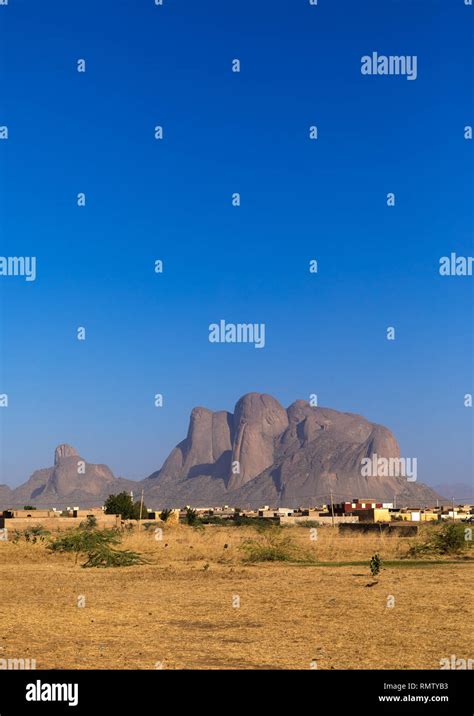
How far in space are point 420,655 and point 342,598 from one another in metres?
9.07

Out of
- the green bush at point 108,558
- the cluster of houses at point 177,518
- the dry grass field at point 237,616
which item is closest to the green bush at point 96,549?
the green bush at point 108,558

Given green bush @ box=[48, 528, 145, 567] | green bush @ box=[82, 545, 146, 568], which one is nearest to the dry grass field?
green bush @ box=[82, 545, 146, 568]

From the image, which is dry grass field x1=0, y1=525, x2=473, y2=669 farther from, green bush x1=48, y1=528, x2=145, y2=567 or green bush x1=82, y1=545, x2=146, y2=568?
green bush x1=48, y1=528, x2=145, y2=567

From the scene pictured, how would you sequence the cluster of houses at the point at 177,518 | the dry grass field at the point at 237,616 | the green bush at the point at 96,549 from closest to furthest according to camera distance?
the dry grass field at the point at 237,616
the green bush at the point at 96,549
the cluster of houses at the point at 177,518

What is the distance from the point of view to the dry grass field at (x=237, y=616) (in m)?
15.1

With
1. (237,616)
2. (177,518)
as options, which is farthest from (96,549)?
(177,518)

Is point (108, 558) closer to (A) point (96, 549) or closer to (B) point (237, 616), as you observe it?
(A) point (96, 549)

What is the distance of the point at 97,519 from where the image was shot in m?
94.1

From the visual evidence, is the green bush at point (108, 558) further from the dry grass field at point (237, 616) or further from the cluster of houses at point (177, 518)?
the cluster of houses at point (177, 518)

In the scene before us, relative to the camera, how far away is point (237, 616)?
20.8 metres

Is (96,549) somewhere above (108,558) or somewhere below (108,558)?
above

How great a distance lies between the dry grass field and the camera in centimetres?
1512

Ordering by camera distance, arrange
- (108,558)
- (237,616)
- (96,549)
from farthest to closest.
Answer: (96,549) < (108,558) < (237,616)
